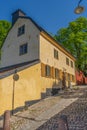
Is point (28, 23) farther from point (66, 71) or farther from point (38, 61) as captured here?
point (66, 71)

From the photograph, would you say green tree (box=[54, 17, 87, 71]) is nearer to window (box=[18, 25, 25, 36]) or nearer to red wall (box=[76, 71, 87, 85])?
red wall (box=[76, 71, 87, 85])

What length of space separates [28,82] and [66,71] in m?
10.4

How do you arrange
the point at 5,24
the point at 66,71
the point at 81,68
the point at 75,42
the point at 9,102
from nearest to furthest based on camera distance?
the point at 9,102 < the point at 66,71 < the point at 5,24 < the point at 75,42 < the point at 81,68

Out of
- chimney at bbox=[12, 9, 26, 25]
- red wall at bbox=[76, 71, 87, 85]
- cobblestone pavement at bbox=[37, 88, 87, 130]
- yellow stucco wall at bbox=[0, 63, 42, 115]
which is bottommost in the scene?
cobblestone pavement at bbox=[37, 88, 87, 130]

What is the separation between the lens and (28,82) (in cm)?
1466

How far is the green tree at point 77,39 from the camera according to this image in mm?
32016

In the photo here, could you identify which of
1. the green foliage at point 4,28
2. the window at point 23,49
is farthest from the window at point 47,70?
the green foliage at point 4,28

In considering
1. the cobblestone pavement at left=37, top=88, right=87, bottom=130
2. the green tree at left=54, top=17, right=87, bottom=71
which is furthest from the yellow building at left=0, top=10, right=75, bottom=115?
the green tree at left=54, top=17, right=87, bottom=71

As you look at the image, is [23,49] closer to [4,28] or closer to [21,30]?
[21,30]

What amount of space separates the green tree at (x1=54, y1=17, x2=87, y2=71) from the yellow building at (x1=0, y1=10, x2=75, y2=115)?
7966mm

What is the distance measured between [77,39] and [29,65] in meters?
18.6

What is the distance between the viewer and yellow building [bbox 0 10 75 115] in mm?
12812

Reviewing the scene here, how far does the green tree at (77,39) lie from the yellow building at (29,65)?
797 centimetres

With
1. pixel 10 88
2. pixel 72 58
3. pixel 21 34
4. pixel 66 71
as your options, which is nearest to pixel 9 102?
pixel 10 88
